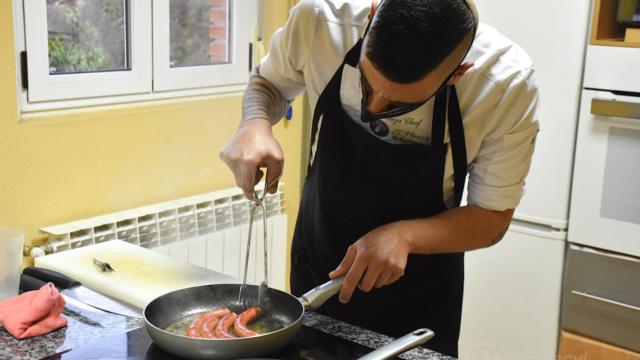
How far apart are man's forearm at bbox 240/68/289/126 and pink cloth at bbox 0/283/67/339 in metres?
0.48

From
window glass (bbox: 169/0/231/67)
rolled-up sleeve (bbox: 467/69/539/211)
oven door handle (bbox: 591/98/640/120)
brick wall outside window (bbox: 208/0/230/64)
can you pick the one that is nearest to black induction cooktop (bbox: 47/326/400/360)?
rolled-up sleeve (bbox: 467/69/539/211)

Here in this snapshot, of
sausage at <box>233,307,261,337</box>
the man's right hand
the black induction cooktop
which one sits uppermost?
the man's right hand

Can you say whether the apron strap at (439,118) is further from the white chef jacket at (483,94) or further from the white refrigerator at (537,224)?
the white refrigerator at (537,224)

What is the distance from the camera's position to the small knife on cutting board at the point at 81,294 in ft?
4.61

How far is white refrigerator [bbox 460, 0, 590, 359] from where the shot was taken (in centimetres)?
222

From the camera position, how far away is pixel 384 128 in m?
1.47

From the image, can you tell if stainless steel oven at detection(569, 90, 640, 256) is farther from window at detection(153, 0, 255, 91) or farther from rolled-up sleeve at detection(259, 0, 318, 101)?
window at detection(153, 0, 255, 91)

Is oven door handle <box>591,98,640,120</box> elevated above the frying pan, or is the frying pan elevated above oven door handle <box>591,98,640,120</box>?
oven door handle <box>591,98,640,120</box>

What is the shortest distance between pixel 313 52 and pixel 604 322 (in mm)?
1294

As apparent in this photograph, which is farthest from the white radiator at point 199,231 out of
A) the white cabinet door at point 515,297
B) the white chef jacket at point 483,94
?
the white chef jacket at point 483,94

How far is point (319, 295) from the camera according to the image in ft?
4.06

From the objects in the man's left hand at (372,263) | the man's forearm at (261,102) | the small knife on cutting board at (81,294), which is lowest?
the small knife on cutting board at (81,294)

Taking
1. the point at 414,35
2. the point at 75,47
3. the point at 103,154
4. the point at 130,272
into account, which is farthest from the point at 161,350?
the point at 75,47

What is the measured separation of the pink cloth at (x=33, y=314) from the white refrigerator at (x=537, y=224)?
151 cm
